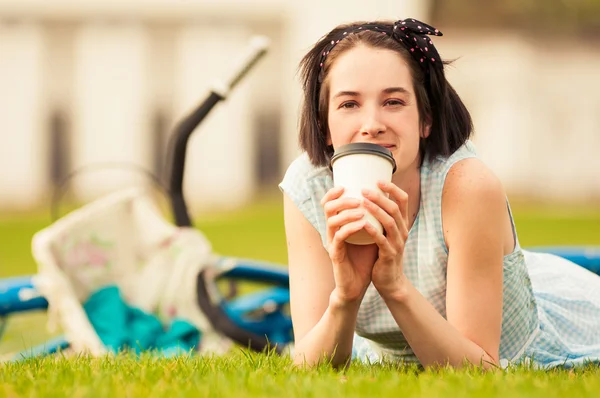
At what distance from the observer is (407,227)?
2.59m

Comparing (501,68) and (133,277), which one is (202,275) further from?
(501,68)

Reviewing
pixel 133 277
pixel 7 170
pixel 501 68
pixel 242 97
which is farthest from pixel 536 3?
pixel 133 277

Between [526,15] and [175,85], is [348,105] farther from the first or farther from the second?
[526,15]

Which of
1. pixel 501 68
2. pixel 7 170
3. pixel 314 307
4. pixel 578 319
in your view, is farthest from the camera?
pixel 501 68

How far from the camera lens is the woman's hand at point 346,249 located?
7.59 ft

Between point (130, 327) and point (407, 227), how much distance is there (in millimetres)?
2586

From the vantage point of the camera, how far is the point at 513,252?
9.64 feet

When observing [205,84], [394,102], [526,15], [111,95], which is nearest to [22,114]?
[111,95]

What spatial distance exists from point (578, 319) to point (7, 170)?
33594 millimetres

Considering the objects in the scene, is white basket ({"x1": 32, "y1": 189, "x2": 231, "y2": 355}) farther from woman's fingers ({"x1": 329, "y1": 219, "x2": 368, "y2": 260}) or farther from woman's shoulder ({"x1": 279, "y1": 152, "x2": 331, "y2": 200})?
woman's fingers ({"x1": 329, "y1": 219, "x2": 368, "y2": 260})

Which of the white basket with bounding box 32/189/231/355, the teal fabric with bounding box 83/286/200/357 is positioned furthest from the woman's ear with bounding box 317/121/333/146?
the teal fabric with bounding box 83/286/200/357

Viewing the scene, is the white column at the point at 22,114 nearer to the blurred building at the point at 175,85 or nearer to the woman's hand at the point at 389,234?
the blurred building at the point at 175,85

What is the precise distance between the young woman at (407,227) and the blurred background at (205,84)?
2879cm

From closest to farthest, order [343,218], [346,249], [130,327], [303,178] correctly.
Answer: [343,218], [346,249], [303,178], [130,327]
